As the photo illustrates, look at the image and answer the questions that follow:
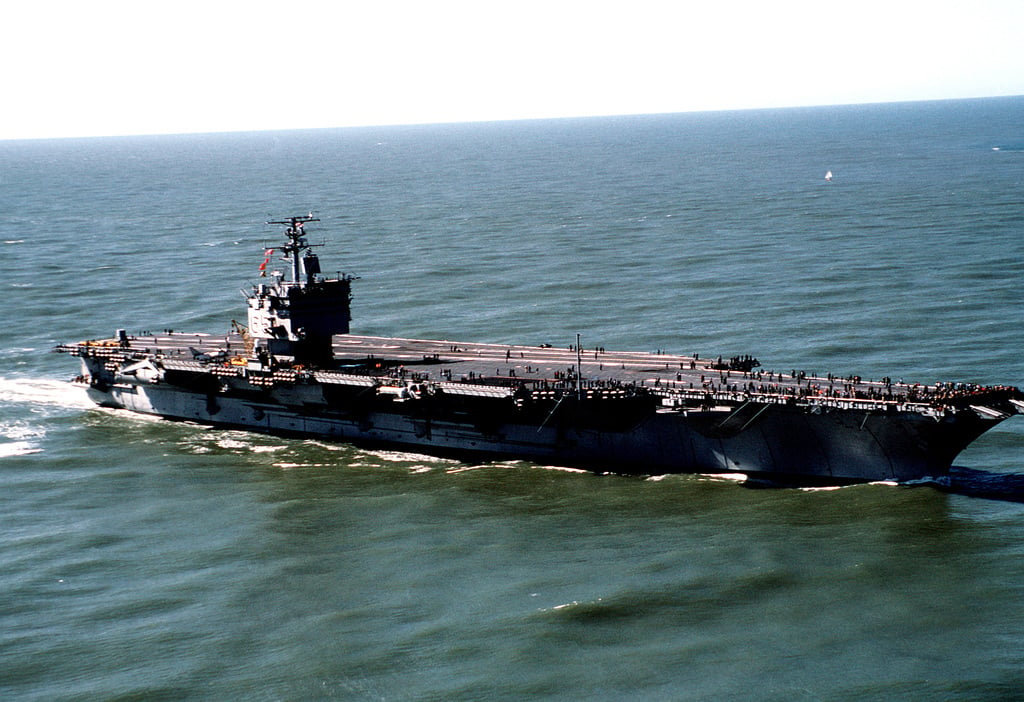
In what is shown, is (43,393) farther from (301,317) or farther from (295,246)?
(301,317)

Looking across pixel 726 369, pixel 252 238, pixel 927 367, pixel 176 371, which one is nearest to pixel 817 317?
pixel 927 367

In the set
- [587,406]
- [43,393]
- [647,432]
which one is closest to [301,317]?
[587,406]

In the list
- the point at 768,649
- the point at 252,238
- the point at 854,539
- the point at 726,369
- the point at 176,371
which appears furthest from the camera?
the point at 252,238

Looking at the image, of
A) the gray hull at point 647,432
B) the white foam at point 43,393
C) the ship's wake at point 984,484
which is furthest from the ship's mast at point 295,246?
the ship's wake at point 984,484

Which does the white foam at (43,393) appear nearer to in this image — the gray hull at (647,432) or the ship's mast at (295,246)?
the gray hull at (647,432)

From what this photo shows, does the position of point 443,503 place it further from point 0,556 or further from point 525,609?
point 0,556

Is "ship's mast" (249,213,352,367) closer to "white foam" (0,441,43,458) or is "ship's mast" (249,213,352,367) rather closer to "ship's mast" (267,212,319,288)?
"ship's mast" (267,212,319,288)

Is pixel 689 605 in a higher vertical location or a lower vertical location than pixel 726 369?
lower

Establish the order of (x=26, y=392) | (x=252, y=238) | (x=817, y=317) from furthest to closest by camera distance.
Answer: (x=252, y=238) < (x=817, y=317) < (x=26, y=392)
